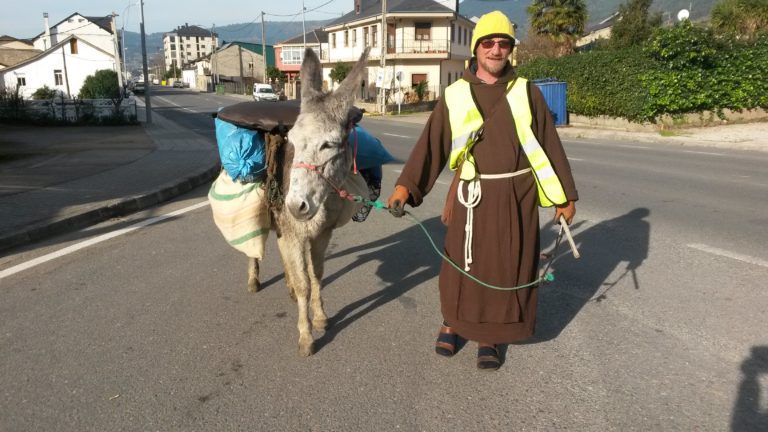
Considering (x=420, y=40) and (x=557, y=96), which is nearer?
(x=557, y=96)

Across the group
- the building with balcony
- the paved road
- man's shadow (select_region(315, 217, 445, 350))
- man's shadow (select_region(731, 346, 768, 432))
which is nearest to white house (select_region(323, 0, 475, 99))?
man's shadow (select_region(315, 217, 445, 350))

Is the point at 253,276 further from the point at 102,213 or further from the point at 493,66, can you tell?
the point at 102,213

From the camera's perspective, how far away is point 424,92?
42.8 m

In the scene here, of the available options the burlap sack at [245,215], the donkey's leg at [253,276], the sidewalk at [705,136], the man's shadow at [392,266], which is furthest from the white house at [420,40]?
the burlap sack at [245,215]

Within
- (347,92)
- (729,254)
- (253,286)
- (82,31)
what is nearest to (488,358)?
(347,92)

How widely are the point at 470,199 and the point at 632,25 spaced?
3616 cm

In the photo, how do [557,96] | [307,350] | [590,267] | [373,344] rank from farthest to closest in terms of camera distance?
[557,96] → [590,267] → [373,344] → [307,350]

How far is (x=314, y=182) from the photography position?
3242 mm

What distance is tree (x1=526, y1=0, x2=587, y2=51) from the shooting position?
38500 mm

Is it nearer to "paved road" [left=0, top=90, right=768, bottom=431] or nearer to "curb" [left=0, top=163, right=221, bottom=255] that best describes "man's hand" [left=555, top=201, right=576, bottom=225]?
"paved road" [left=0, top=90, right=768, bottom=431]

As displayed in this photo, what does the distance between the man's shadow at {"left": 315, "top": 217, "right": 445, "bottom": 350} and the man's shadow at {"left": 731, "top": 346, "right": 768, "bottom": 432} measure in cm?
227

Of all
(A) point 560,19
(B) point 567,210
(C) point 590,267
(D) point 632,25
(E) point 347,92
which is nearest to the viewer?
(E) point 347,92

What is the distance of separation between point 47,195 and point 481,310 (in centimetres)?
774

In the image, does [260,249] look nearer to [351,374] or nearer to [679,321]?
[351,374]
